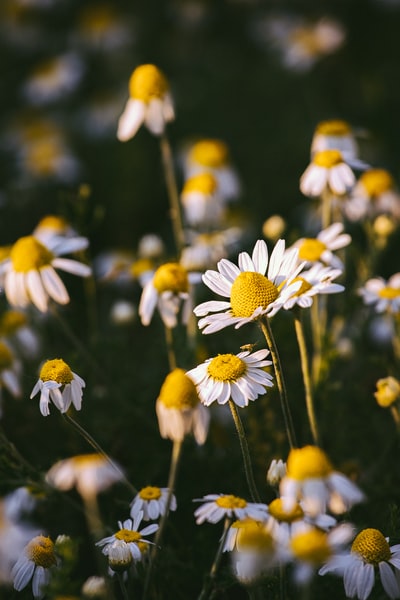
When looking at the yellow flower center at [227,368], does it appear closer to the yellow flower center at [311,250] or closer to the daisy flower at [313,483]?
the daisy flower at [313,483]

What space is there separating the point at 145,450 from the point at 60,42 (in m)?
4.91

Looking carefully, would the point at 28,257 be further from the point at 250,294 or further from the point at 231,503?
the point at 231,503

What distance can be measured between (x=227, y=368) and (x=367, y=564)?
50 centimetres

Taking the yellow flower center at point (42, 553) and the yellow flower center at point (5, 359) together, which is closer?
the yellow flower center at point (42, 553)

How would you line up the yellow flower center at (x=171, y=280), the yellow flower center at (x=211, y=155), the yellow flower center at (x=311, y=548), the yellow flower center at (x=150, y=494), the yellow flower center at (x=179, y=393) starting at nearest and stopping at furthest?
the yellow flower center at (x=311, y=548) → the yellow flower center at (x=179, y=393) → the yellow flower center at (x=150, y=494) → the yellow flower center at (x=171, y=280) → the yellow flower center at (x=211, y=155)

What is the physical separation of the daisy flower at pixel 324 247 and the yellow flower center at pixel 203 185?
0.82 metres

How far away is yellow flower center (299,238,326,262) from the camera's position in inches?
91.6

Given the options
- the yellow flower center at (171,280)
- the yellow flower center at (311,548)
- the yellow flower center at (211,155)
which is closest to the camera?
the yellow flower center at (311,548)

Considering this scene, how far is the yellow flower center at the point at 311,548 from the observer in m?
1.33

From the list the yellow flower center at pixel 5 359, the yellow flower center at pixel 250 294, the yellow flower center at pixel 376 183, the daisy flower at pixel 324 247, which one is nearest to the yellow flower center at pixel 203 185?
the yellow flower center at pixel 376 183

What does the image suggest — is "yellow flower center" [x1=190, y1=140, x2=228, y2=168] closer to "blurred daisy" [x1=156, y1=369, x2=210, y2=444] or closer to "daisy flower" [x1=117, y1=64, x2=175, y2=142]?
"daisy flower" [x1=117, y1=64, x2=175, y2=142]

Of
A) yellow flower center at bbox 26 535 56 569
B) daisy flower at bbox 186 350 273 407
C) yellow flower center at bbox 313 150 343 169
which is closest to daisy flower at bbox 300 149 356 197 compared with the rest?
yellow flower center at bbox 313 150 343 169

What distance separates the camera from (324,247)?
7.73 feet

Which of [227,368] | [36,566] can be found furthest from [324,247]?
[36,566]
